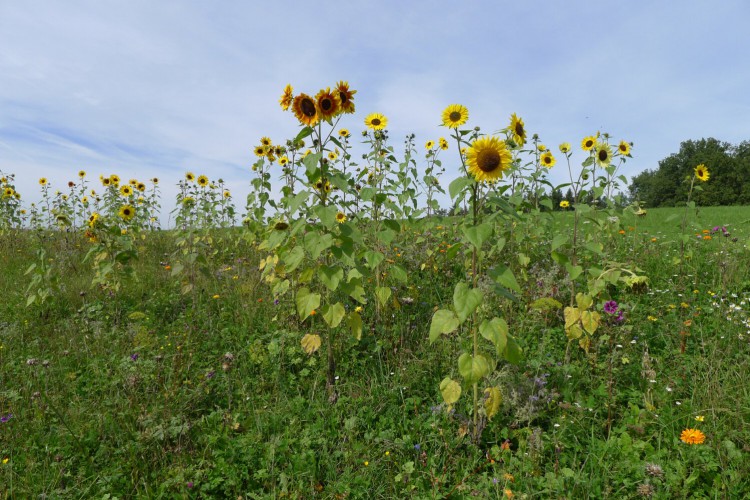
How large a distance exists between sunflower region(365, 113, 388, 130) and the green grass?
1.68 meters

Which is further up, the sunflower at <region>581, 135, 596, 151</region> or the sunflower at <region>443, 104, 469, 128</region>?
the sunflower at <region>581, 135, 596, 151</region>

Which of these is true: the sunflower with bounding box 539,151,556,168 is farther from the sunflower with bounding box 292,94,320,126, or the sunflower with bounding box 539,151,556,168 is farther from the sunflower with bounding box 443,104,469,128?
the sunflower with bounding box 292,94,320,126

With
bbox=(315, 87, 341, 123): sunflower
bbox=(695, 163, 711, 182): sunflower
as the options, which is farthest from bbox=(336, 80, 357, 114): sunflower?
bbox=(695, 163, 711, 182): sunflower

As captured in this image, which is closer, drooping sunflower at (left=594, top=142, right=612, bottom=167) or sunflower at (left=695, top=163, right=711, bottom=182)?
drooping sunflower at (left=594, top=142, right=612, bottom=167)

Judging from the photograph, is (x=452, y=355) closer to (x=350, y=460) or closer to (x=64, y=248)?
(x=350, y=460)

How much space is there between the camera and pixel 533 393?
2.27m

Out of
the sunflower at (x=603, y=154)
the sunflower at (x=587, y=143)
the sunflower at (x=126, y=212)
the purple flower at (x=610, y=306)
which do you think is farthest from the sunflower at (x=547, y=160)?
the sunflower at (x=126, y=212)

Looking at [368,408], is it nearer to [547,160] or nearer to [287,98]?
[287,98]

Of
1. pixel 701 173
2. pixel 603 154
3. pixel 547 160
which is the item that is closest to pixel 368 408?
pixel 603 154

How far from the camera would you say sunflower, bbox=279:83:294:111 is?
248 centimetres

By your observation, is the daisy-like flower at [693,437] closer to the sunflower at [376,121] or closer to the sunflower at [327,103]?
the sunflower at [327,103]

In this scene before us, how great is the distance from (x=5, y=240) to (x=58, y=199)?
1211 mm

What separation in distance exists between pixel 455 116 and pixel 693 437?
1965 mm

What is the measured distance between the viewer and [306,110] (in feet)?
7.82
